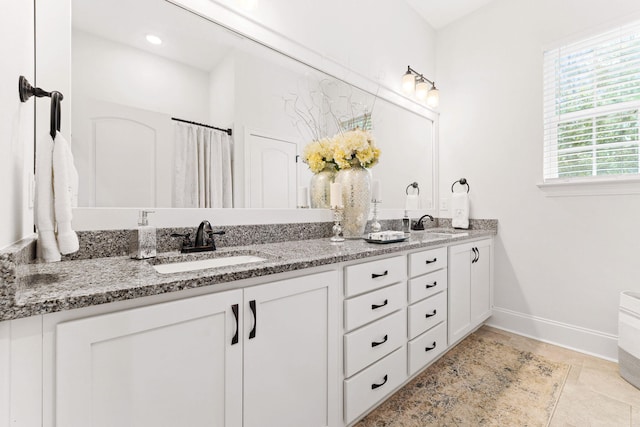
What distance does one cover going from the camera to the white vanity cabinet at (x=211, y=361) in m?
0.68

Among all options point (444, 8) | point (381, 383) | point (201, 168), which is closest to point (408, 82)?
point (444, 8)

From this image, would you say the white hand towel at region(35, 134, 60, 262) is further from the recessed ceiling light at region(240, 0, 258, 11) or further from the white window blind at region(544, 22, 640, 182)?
the white window blind at region(544, 22, 640, 182)

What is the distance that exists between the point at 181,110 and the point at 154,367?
1.09 meters

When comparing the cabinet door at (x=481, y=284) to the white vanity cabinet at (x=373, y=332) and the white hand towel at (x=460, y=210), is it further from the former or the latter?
the white vanity cabinet at (x=373, y=332)

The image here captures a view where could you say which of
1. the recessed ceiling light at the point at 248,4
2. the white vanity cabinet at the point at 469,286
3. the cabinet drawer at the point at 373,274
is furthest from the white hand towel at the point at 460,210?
the recessed ceiling light at the point at 248,4

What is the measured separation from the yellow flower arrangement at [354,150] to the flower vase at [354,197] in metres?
0.05

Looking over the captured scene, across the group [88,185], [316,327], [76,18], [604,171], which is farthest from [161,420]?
[604,171]

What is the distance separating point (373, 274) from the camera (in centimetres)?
140

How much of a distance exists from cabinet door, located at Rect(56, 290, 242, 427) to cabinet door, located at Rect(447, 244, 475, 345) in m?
1.58

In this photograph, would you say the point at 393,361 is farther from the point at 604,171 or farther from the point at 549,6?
the point at 549,6

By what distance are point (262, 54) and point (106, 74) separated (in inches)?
31.7

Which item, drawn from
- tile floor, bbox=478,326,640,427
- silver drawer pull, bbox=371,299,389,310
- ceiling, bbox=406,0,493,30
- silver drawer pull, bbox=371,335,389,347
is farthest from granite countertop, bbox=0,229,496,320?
ceiling, bbox=406,0,493,30

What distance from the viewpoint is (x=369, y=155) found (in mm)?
1804

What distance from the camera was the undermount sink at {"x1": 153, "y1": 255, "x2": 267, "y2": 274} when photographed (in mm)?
1173
